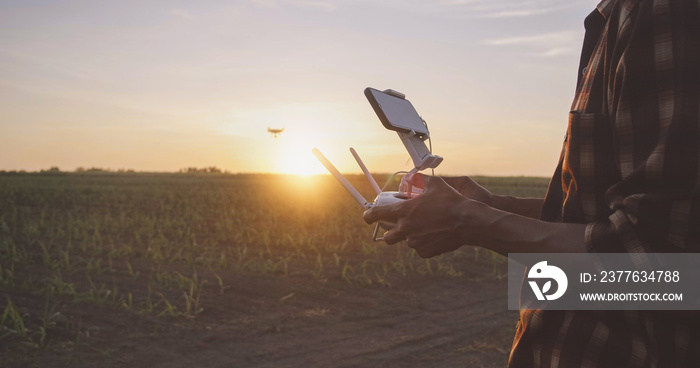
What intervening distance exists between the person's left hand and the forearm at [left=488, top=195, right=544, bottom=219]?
20.5 inches

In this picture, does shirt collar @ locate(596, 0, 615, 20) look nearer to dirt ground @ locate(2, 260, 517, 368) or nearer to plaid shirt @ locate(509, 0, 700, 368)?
plaid shirt @ locate(509, 0, 700, 368)

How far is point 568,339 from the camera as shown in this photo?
1.33 meters

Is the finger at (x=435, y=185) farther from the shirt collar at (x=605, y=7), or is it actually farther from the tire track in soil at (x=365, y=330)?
the tire track in soil at (x=365, y=330)

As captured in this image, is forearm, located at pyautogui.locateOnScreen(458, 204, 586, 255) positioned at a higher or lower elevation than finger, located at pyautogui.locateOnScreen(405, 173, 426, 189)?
lower

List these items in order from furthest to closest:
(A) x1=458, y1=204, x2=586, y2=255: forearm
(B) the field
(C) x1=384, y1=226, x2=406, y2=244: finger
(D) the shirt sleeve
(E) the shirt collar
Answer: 1. (B) the field
2. (C) x1=384, y1=226, x2=406, y2=244: finger
3. (E) the shirt collar
4. (A) x1=458, y1=204, x2=586, y2=255: forearm
5. (D) the shirt sleeve

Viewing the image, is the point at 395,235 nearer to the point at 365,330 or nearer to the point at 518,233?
the point at 518,233

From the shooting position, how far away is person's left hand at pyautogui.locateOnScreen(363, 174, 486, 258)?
4.66ft

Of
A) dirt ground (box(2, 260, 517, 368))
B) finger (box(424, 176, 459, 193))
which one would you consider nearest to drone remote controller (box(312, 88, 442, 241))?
finger (box(424, 176, 459, 193))

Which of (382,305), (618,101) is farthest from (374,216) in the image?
(382,305)

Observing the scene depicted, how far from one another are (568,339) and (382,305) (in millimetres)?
5336

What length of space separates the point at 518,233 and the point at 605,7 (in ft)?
1.89

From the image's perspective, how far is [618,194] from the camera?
3.90ft

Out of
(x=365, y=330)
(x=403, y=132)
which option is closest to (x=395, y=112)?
(x=403, y=132)

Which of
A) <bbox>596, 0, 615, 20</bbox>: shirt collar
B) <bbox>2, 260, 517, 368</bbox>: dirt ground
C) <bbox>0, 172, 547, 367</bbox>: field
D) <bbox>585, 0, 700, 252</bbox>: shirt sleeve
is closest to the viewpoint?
<bbox>585, 0, 700, 252</bbox>: shirt sleeve
